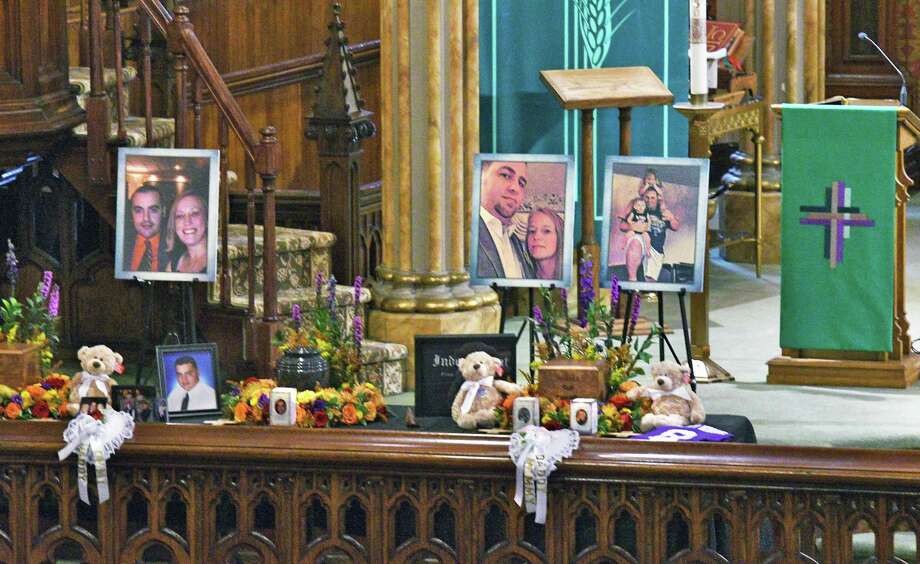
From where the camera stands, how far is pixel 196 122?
7.47 meters

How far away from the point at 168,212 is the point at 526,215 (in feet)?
3.98

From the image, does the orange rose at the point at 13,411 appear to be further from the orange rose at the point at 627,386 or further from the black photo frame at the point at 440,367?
the orange rose at the point at 627,386

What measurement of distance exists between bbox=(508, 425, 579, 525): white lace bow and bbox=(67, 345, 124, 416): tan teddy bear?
6.00 feet

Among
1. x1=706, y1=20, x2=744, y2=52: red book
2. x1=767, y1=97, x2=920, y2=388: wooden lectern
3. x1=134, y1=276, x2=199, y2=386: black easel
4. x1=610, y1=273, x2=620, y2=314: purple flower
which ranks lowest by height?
x1=767, y1=97, x2=920, y2=388: wooden lectern

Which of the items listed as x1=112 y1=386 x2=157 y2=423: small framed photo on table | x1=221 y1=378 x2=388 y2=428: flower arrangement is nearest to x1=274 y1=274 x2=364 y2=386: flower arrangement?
x1=221 y1=378 x2=388 y2=428: flower arrangement

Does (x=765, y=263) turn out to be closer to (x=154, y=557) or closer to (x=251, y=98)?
(x=251, y=98)

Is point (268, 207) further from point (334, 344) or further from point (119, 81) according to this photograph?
point (334, 344)

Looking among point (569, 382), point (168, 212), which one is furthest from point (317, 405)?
point (168, 212)

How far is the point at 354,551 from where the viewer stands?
3.97m

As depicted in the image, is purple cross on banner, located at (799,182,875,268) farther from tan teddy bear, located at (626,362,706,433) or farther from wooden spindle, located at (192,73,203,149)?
wooden spindle, located at (192,73,203,149)

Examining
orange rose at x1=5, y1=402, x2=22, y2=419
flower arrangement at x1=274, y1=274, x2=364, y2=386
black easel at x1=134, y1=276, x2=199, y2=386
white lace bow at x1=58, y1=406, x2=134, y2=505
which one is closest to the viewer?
white lace bow at x1=58, y1=406, x2=134, y2=505

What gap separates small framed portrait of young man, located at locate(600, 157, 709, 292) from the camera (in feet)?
21.9

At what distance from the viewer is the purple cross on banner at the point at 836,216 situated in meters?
7.42

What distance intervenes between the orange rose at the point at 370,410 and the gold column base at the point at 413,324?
2126 millimetres
